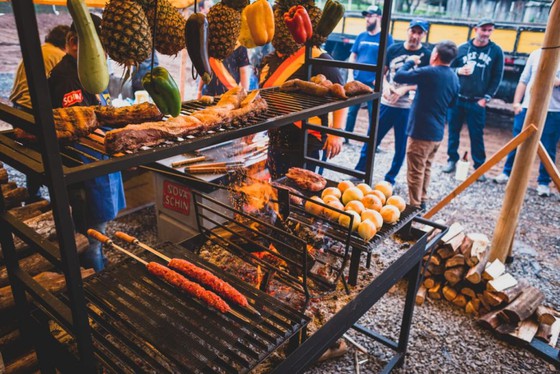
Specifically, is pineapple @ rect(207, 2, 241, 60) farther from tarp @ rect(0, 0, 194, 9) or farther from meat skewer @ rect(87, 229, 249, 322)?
tarp @ rect(0, 0, 194, 9)

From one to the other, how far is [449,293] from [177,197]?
10.2 feet

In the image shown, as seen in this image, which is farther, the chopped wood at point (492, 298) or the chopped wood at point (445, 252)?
the chopped wood at point (445, 252)

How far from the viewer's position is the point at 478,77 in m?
7.43

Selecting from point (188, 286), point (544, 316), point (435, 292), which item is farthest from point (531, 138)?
point (188, 286)

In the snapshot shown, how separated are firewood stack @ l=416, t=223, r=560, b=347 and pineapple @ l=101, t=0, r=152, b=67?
3.29 m

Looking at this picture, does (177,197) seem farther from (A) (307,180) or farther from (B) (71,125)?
(B) (71,125)

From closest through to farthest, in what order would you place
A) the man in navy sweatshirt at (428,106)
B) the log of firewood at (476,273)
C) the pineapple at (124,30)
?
the pineapple at (124,30), the log of firewood at (476,273), the man in navy sweatshirt at (428,106)

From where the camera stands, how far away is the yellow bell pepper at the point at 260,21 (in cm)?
214

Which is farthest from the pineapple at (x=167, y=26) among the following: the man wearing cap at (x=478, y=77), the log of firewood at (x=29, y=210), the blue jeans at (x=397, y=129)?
the man wearing cap at (x=478, y=77)

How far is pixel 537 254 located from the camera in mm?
5305

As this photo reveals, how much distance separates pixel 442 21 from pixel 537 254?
24.1 ft

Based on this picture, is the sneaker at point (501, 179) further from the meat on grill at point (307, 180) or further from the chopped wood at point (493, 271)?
the meat on grill at point (307, 180)

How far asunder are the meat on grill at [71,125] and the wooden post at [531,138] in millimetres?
4277

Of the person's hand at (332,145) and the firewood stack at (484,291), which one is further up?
the person's hand at (332,145)
